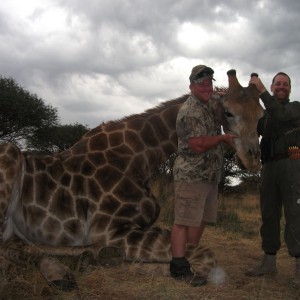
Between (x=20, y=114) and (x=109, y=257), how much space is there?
16987 millimetres

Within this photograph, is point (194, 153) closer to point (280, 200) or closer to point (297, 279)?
point (280, 200)

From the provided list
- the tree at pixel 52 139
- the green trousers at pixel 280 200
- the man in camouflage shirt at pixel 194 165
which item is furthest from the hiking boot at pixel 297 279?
the tree at pixel 52 139

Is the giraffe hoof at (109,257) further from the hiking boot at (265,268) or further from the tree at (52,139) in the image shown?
the tree at (52,139)

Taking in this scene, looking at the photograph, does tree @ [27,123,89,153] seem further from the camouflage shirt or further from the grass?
the camouflage shirt

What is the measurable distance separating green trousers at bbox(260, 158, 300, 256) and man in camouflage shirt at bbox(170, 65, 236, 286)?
29.8 inches

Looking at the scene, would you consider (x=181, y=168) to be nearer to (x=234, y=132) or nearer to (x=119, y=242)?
(x=234, y=132)

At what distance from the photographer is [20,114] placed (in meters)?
20.3

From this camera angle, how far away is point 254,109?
166 inches

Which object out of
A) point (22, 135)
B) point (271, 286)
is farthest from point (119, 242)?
point (22, 135)

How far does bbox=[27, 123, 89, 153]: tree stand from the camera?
69.3 ft

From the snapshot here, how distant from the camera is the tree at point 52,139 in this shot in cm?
2114

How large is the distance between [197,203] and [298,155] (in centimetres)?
119

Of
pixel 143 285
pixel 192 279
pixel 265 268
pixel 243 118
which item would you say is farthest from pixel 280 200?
pixel 143 285

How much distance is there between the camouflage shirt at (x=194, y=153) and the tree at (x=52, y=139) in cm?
1720
